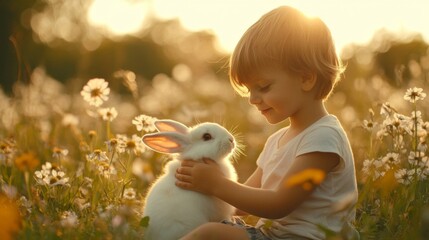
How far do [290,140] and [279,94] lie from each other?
0.29 meters

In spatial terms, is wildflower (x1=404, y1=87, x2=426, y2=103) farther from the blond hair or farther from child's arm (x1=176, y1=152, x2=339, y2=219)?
child's arm (x1=176, y1=152, x2=339, y2=219)

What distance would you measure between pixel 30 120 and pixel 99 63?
67.7 feet

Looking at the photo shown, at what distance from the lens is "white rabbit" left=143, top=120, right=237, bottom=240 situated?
11.4 feet

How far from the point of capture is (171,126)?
4.01 meters

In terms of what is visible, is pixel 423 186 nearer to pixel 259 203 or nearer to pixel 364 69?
pixel 259 203

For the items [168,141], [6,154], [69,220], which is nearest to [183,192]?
[168,141]

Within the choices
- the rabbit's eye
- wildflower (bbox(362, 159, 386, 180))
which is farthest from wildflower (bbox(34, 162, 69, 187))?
wildflower (bbox(362, 159, 386, 180))

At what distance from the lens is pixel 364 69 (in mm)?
8773

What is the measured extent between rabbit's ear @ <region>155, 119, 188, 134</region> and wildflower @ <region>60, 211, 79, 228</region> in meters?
0.73

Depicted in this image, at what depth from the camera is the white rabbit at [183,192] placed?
3.46 m

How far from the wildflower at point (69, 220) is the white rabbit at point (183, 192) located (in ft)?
1.19

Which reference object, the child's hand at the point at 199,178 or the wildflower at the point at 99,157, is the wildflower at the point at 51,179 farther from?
the child's hand at the point at 199,178

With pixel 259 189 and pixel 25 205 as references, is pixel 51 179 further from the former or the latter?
pixel 259 189

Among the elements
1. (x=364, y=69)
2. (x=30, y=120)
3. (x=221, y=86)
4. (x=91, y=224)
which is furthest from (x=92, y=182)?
(x=221, y=86)
